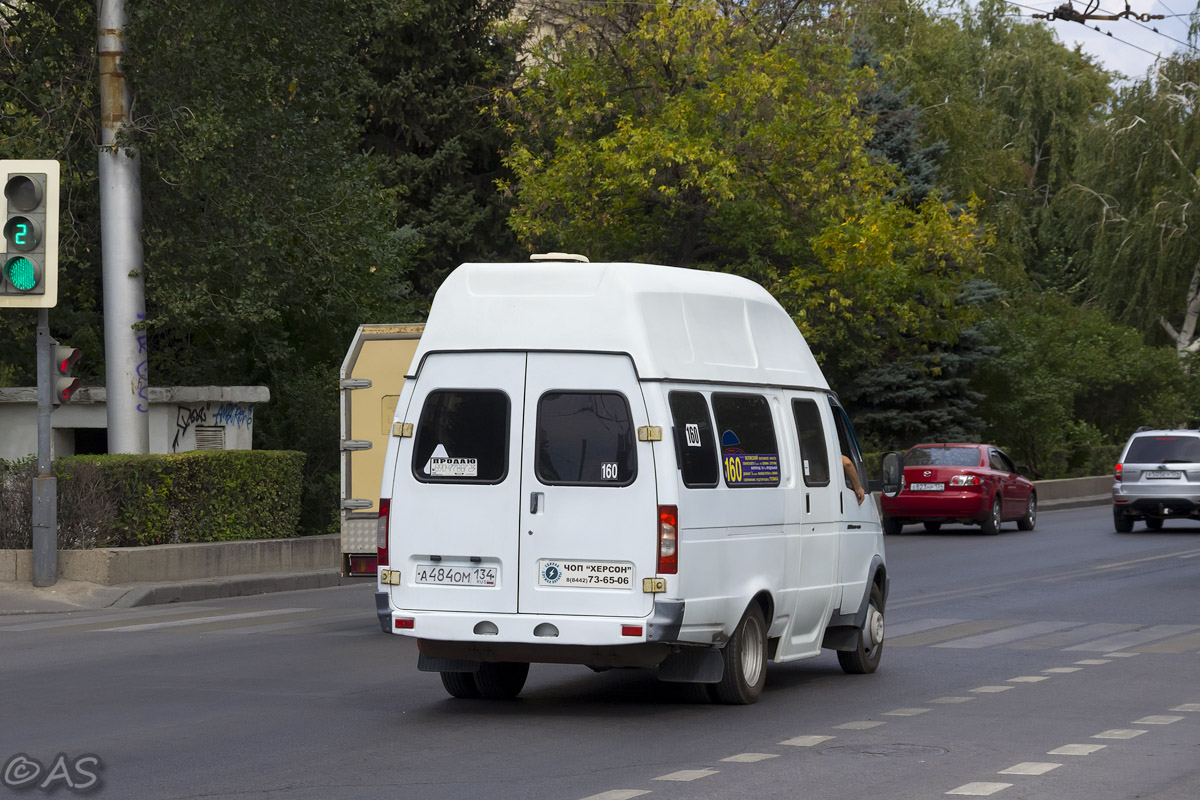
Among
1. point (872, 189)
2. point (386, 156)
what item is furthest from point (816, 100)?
point (386, 156)

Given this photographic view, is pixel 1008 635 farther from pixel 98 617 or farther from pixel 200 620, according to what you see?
pixel 98 617

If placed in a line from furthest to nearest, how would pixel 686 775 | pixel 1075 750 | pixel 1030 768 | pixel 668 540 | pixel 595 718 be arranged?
pixel 595 718, pixel 668 540, pixel 1075 750, pixel 1030 768, pixel 686 775

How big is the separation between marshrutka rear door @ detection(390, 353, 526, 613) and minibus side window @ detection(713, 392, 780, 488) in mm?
1251

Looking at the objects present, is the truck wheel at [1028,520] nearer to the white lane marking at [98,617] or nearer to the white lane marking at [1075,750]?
the white lane marking at [98,617]

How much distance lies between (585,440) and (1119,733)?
10.8 ft

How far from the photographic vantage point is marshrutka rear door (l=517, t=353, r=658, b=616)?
9523 mm

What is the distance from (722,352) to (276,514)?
11.5m

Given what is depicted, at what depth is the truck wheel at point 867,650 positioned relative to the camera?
11953 millimetres

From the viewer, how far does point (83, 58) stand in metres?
22.8

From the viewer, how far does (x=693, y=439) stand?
32.6ft

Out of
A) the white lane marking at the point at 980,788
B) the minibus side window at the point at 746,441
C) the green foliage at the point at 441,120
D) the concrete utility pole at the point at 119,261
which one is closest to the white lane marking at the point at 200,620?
the concrete utility pole at the point at 119,261

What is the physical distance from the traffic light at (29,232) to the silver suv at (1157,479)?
19.3 meters

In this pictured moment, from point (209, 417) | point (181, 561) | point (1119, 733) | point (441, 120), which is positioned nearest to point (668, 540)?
point (1119, 733)

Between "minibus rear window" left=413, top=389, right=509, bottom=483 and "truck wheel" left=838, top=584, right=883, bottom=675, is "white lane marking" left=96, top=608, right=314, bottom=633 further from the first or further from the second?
"truck wheel" left=838, top=584, right=883, bottom=675
